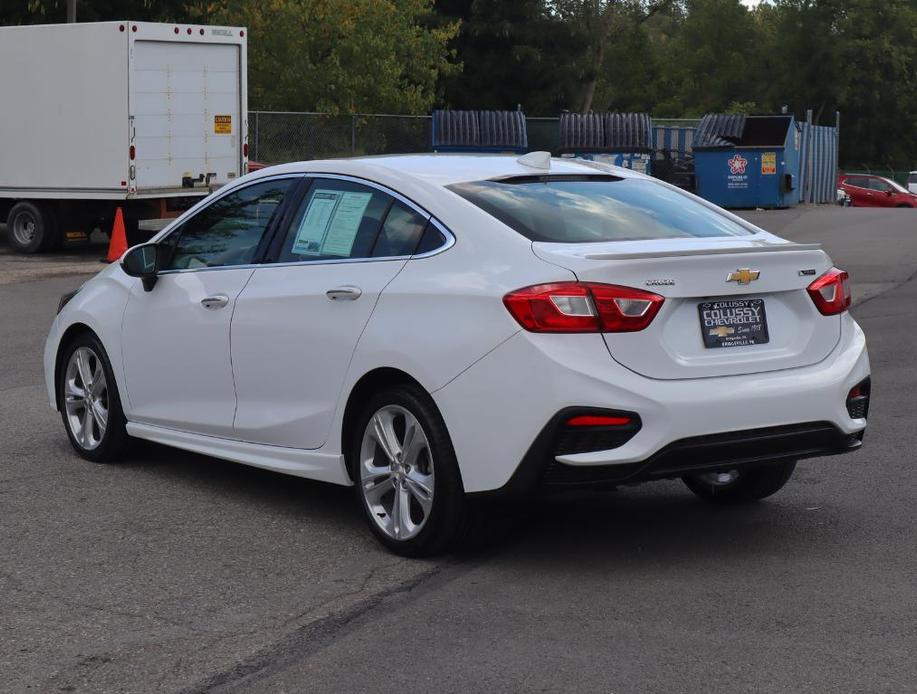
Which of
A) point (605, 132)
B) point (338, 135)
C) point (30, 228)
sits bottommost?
point (30, 228)

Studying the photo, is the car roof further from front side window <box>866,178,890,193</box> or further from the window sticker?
front side window <box>866,178,890,193</box>

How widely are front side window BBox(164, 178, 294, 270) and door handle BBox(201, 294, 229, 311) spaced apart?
6.9 inches

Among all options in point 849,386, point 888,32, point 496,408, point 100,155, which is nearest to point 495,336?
point 496,408

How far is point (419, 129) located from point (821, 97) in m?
47.5

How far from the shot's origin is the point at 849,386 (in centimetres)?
590

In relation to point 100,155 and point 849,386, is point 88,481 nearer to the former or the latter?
point 849,386

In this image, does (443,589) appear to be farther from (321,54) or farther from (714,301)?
(321,54)

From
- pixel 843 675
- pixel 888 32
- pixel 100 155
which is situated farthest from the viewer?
pixel 888 32

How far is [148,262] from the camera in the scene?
7.32 meters

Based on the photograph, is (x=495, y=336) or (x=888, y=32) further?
(x=888, y=32)

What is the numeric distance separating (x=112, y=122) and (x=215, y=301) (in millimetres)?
14581

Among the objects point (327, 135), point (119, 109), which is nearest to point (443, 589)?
point (119, 109)

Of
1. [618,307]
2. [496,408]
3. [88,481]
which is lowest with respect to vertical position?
[88,481]

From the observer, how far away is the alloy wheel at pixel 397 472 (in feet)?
19.1
